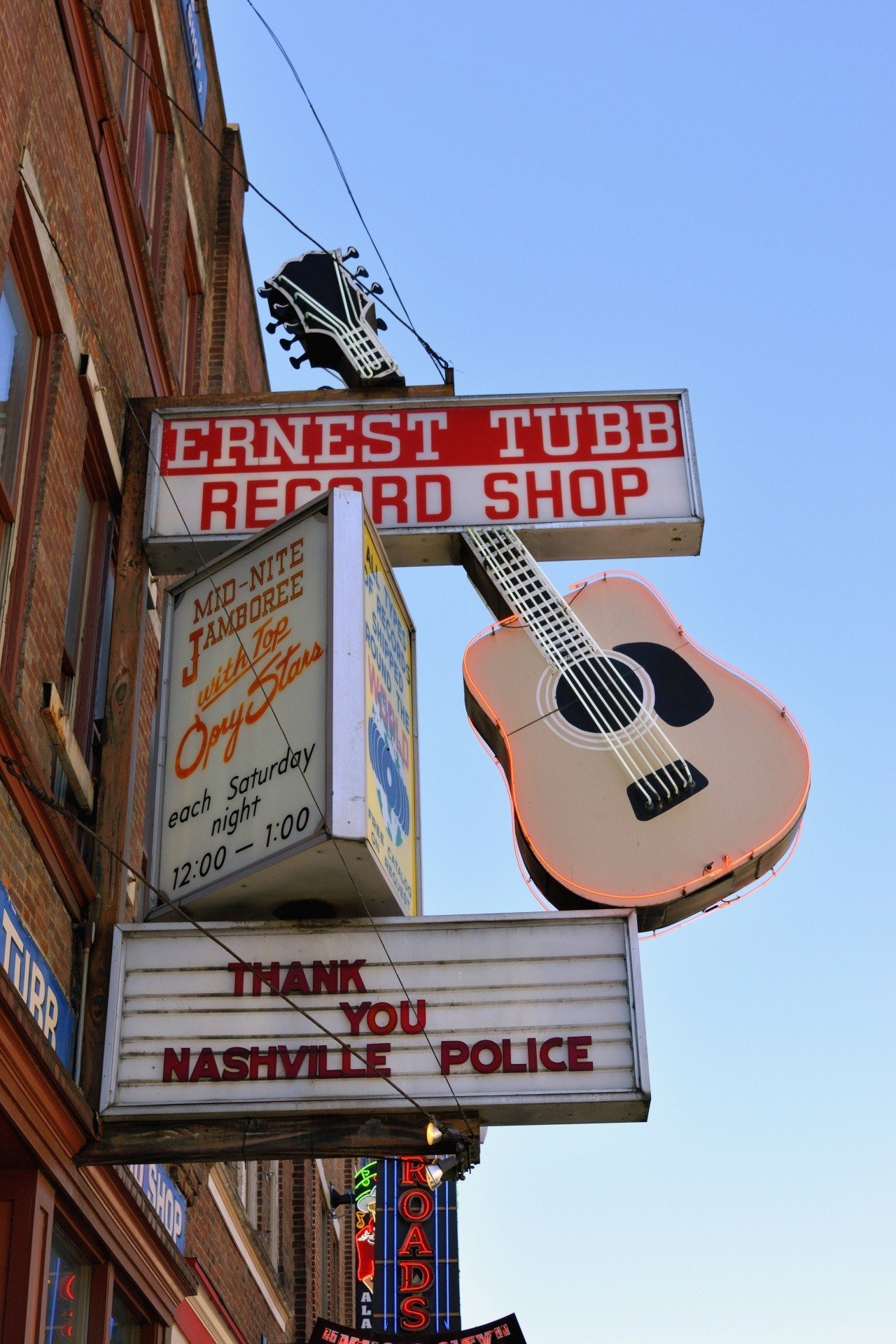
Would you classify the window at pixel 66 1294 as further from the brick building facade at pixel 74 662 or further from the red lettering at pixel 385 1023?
the red lettering at pixel 385 1023

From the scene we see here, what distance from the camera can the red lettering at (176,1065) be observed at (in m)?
6.85

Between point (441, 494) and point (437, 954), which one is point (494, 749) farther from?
point (437, 954)

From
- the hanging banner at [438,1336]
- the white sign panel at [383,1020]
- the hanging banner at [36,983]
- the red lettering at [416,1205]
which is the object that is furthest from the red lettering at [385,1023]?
the red lettering at [416,1205]

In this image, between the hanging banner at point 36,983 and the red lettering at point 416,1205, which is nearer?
the hanging banner at point 36,983

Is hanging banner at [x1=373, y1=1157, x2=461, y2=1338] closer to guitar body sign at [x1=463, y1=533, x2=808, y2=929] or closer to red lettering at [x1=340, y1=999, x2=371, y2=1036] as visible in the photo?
guitar body sign at [x1=463, y1=533, x2=808, y2=929]

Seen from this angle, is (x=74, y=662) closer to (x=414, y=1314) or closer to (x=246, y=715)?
(x=246, y=715)

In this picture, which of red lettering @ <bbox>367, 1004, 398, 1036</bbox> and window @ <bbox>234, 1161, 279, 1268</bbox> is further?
window @ <bbox>234, 1161, 279, 1268</bbox>

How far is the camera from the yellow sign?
23.7 ft

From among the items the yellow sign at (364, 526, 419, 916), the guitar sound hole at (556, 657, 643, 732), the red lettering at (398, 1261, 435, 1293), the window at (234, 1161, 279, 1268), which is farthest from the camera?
the red lettering at (398, 1261, 435, 1293)

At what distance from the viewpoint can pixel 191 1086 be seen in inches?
268

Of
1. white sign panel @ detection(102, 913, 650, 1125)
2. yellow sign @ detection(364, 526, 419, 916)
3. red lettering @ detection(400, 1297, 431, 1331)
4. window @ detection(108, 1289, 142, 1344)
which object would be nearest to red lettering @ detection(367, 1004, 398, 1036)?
white sign panel @ detection(102, 913, 650, 1125)

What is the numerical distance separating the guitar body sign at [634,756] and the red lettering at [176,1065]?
2662 millimetres

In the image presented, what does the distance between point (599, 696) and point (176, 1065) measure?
3948 mm

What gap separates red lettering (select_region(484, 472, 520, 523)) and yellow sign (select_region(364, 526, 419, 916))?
806 millimetres
